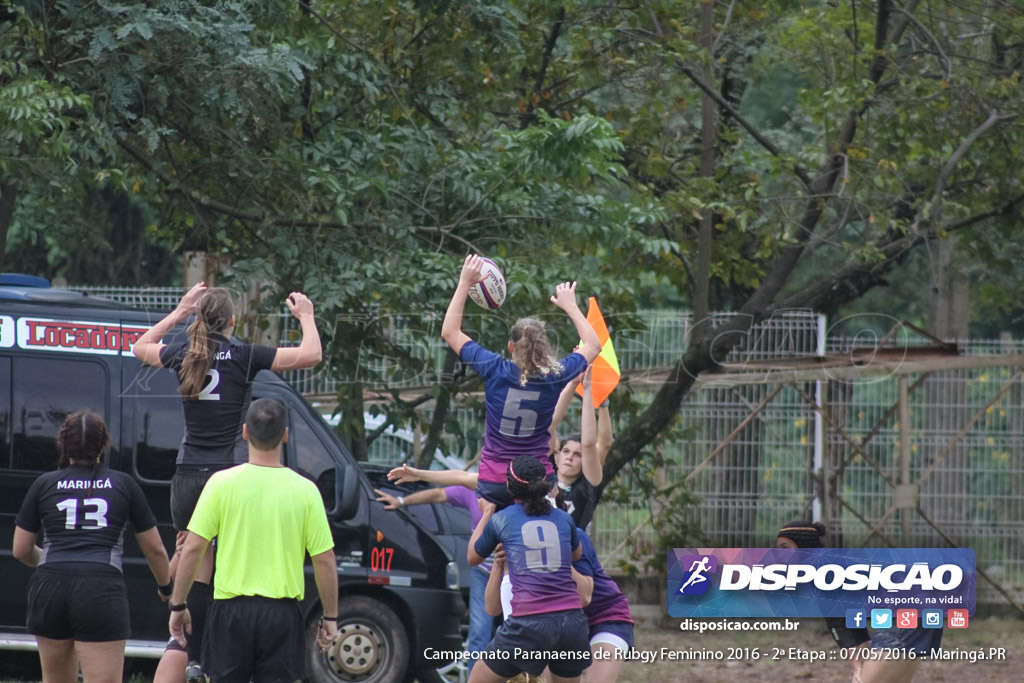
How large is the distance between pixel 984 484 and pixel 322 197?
8336 millimetres

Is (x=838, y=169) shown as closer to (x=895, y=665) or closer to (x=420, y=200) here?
(x=420, y=200)

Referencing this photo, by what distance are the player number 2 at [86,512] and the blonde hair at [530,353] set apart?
7.56 ft

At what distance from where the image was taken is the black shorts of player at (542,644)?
6.19 metres

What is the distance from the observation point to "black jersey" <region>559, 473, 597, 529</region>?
7418 mm

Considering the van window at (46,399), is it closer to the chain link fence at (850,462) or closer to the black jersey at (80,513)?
the black jersey at (80,513)

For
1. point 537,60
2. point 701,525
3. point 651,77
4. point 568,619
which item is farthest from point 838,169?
point 568,619

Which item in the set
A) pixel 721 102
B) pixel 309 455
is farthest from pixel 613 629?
pixel 721 102

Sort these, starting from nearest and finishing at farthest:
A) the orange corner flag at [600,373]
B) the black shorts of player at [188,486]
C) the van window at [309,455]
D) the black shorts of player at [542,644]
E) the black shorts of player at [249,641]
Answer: the black shorts of player at [249,641] → the black shorts of player at [542,644] → the black shorts of player at [188,486] → the orange corner flag at [600,373] → the van window at [309,455]

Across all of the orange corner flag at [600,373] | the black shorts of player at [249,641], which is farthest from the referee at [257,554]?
the orange corner flag at [600,373]

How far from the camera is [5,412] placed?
877 centimetres

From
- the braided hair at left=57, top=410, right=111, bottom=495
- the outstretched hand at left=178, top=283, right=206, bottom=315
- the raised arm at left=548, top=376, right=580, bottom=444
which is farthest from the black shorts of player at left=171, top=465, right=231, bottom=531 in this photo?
the raised arm at left=548, top=376, right=580, bottom=444

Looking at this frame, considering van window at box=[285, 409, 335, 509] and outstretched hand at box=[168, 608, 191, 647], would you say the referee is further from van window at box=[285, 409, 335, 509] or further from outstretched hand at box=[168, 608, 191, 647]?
van window at box=[285, 409, 335, 509]

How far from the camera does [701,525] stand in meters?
13.5

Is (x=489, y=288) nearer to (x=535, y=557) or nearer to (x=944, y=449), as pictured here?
(x=535, y=557)
